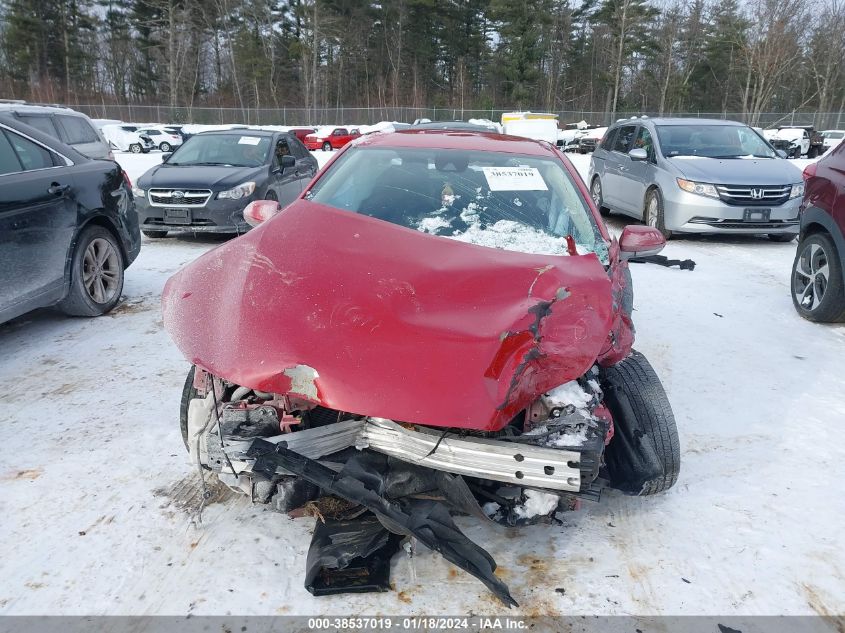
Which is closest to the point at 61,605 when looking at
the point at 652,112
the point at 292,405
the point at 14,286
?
the point at 292,405

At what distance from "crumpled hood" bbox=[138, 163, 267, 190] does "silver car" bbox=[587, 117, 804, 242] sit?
5522 mm

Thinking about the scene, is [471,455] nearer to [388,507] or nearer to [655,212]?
[388,507]

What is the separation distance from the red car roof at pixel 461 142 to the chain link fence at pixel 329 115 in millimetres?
47935

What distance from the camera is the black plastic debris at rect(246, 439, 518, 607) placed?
6.68 ft

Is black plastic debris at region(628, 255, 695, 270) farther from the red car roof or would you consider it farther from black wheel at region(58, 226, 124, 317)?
black wheel at region(58, 226, 124, 317)

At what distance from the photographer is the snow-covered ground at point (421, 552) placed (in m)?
2.24

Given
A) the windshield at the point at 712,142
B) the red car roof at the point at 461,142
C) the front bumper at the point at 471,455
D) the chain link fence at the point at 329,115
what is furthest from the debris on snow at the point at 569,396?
the chain link fence at the point at 329,115

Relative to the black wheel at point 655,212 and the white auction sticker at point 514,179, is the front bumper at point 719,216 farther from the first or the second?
the white auction sticker at point 514,179

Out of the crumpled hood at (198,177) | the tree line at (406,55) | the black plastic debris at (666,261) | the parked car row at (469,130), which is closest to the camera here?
the parked car row at (469,130)

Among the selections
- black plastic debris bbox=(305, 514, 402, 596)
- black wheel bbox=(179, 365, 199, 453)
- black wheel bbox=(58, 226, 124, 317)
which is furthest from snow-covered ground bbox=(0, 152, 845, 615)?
black wheel bbox=(58, 226, 124, 317)

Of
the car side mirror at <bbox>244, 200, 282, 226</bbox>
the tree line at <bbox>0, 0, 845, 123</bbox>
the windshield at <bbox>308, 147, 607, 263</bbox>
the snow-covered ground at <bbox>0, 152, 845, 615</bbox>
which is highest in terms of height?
the tree line at <bbox>0, 0, 845, 123</bbox>

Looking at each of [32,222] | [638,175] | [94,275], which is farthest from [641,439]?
Answer: [638,175]

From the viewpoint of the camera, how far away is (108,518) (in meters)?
2.62

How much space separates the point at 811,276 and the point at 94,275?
6123 millimetres
